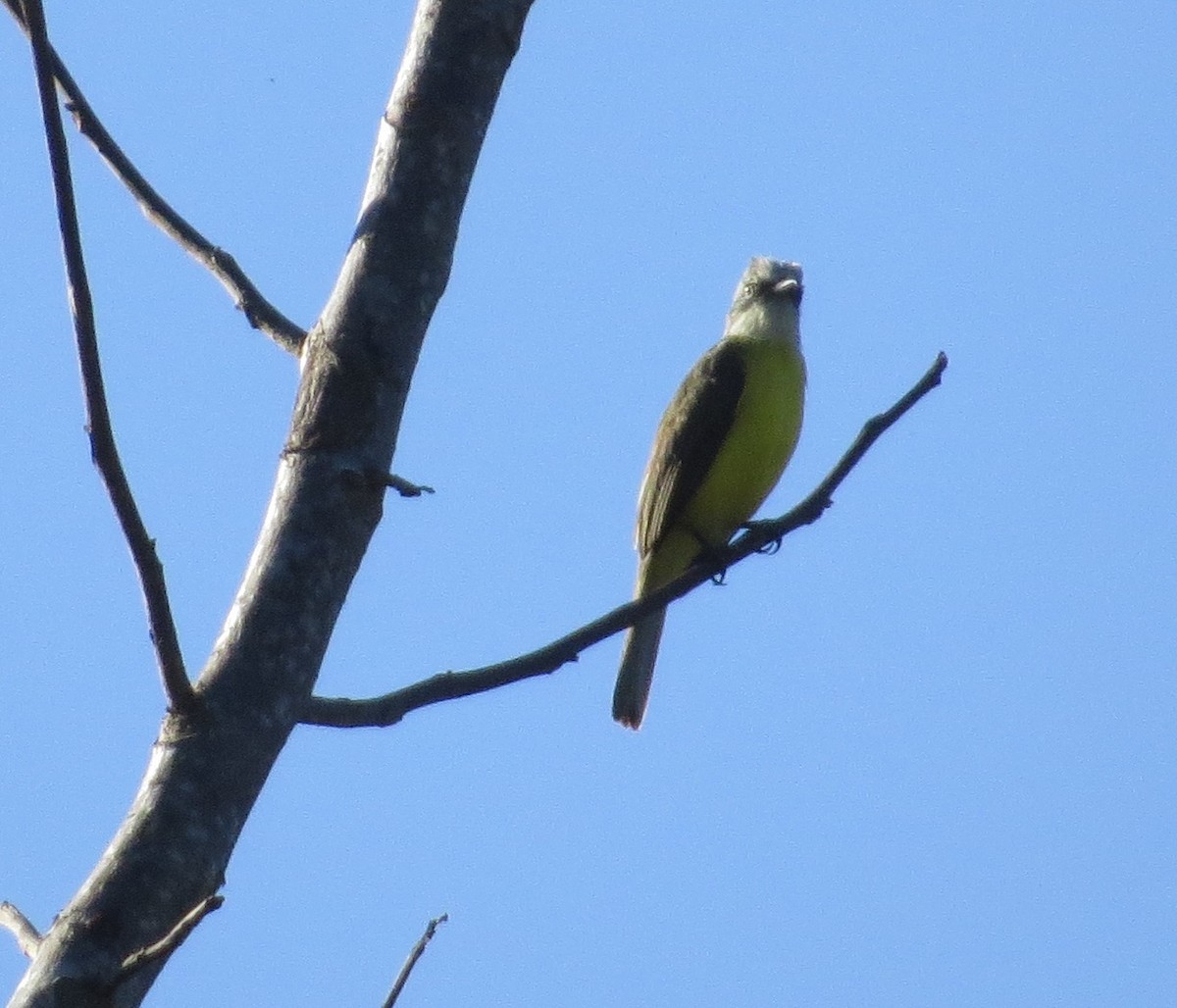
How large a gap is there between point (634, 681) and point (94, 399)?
12.5ft

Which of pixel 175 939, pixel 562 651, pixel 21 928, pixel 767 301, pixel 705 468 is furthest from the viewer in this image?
pixel 767 301

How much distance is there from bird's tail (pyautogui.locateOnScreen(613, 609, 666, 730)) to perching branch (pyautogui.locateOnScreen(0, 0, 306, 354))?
3.02m

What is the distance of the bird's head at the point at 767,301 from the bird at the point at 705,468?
397 millimetres

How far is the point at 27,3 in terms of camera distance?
2189mm

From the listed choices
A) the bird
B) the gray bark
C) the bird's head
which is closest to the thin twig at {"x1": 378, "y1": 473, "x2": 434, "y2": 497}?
the gray bark

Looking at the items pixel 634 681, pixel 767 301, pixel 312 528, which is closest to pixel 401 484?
pixel 312 528

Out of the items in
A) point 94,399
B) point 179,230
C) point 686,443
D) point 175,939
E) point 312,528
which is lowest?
point 175,939

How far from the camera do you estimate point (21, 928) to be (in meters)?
2.39

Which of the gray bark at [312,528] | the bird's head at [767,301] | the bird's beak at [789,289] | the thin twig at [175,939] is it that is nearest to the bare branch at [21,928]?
the gray bark at [312,528]

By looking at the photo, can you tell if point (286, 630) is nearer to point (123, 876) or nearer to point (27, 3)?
point (123, 876)

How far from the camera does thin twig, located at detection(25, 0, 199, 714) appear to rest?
214 centimetres

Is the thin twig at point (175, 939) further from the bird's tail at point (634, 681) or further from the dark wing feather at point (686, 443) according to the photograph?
the dark wing feather at point (686, 443)

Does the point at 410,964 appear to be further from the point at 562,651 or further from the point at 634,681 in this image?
the point at 634,681

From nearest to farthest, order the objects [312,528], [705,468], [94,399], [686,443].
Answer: [94,399] → [312,528] → [705,468] → [686,443]
